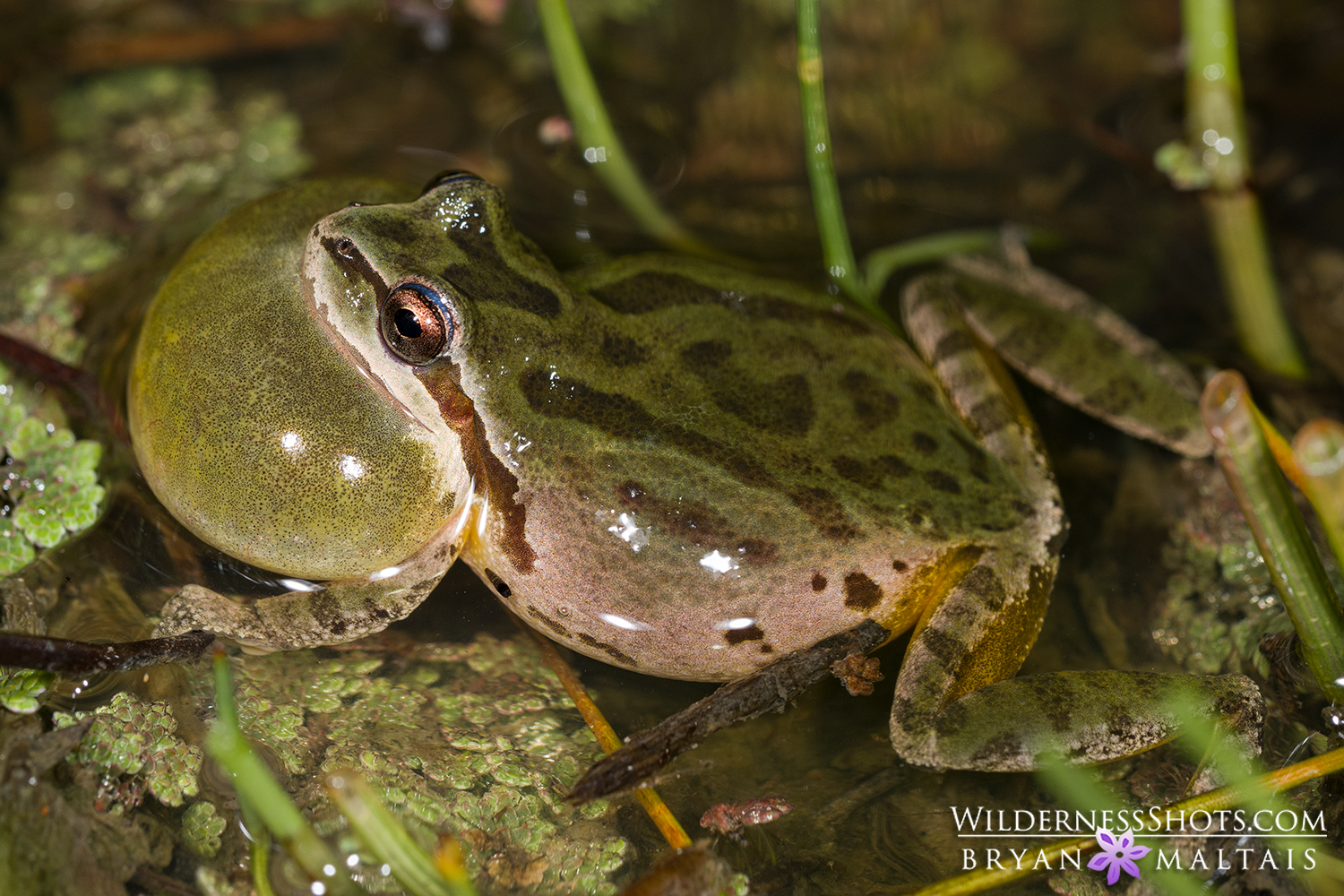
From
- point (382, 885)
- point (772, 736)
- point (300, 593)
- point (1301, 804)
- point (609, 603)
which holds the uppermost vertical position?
point (1301, 804)

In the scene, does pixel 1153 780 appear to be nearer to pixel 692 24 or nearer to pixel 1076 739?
pixel 1076 739

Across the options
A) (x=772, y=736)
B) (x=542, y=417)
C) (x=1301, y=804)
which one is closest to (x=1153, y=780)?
(x=1301, y=804)

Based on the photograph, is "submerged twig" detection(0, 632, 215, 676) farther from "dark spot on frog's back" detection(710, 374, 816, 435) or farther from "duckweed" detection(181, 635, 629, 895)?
"dark spot on frog's back" detection(710, 374, 816, 435)

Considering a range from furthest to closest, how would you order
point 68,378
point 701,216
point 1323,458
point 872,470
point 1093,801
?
1. point 701,216
2. point 68,378
3. point 872,470
4. point 1093,801
5. point 1323,458

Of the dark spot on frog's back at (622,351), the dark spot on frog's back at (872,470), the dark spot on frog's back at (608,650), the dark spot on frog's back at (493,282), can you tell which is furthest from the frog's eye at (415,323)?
the dark spot on frog's back at (872,470)

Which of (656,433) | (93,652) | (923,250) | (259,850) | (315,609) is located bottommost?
(259,850)

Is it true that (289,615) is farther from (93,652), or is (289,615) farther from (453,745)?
(453,745)

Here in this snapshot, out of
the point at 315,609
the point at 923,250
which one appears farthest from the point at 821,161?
the point at 315,609
